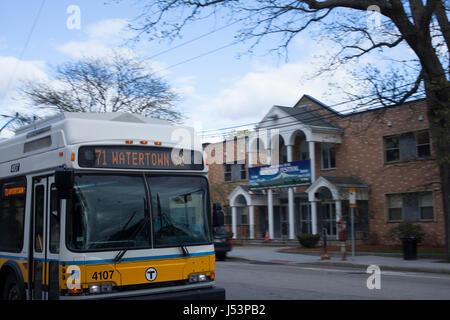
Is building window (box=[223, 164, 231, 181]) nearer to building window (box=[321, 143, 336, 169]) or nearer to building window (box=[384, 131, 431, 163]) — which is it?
building window (box=[321, 143, 336, 169])

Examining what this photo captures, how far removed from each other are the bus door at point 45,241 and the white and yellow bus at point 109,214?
1 centimetres

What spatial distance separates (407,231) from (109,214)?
72.5 feet

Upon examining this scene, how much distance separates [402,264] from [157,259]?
14713mm

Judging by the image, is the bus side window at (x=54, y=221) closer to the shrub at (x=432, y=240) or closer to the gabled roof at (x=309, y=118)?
the shrub at (x=432, y=240)

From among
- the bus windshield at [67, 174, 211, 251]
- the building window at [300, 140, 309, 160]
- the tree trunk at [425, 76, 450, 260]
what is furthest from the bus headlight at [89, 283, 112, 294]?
the building window at [300, 140, 309, 160]

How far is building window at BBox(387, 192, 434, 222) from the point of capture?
27825 millimetres

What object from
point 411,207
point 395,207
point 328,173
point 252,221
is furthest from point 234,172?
point 411,207

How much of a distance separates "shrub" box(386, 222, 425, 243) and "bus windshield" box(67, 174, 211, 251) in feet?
66.4

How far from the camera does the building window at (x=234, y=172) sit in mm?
40375

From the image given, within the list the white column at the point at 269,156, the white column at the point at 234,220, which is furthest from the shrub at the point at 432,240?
the white column at the point at 234,220

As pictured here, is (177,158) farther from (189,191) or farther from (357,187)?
(357,187)

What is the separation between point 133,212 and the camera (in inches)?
287

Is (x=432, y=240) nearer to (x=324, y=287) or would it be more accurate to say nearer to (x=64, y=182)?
(x=324, y=287)
